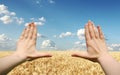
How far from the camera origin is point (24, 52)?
4.25m

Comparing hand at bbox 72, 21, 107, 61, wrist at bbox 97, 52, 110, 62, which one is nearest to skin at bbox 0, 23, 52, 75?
hand at bbox 72, 21, 107, 61

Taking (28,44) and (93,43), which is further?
(28,44)

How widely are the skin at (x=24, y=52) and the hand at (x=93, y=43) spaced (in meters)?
0.55

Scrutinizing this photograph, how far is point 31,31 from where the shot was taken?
4609 mm

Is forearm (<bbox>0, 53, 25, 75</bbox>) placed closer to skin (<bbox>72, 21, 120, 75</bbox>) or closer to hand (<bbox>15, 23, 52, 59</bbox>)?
hand (<bbox>15, 23, 52, 59</bbox>)

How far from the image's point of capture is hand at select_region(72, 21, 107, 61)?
4.04 metres

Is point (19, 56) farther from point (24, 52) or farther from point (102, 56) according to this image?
point (102, 56)

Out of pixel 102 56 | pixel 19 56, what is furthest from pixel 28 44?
pixel 102 56

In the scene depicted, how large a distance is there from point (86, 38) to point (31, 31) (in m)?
0.84

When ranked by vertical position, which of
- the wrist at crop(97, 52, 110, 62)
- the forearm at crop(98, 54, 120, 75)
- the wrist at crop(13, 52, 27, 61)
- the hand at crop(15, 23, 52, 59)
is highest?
the hand at crop(15, 23, 52, 59)

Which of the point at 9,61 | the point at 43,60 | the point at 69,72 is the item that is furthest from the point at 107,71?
the point at 43,60

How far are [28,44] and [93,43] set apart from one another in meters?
0.94

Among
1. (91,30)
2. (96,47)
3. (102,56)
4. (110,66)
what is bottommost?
(110,66)

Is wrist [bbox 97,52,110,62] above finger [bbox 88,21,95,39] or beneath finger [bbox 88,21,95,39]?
beneath
